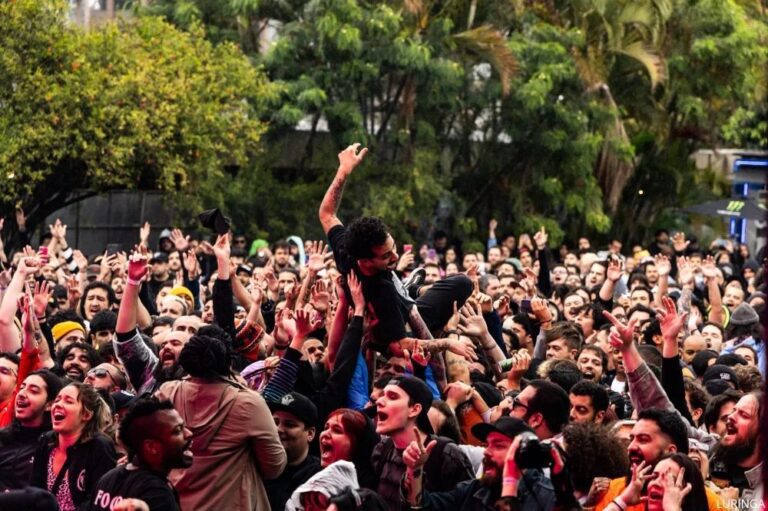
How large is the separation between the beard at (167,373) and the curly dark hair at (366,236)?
3.99 ft

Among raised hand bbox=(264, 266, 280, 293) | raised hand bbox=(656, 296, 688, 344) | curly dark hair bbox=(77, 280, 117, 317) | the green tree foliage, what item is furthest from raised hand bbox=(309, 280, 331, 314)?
the green tree foliage

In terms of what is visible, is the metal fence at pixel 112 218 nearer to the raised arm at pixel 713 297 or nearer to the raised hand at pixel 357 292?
the raised arm at pixel 713 297

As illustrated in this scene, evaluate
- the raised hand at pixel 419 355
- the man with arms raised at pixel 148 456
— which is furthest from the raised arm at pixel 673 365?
the man with arms raised at pixel 148 456

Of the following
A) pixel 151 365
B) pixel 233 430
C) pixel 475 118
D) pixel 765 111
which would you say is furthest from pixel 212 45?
pixel 233 430

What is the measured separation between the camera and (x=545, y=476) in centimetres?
661

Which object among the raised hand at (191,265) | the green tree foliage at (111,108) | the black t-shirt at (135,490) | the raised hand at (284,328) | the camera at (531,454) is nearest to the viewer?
the camera at (531,454)

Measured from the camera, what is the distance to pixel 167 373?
29.2 feet

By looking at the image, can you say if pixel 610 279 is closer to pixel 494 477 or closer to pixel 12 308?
pixel 12 308

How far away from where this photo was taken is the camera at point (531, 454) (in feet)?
20.8

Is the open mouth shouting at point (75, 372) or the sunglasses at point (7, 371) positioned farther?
the open mouth shouting at point (75, 372)

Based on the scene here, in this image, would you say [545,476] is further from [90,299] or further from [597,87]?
[597,87]

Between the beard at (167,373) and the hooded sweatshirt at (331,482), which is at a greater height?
the hooded sweatshirt at (331,482)

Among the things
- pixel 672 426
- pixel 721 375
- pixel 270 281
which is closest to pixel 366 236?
pixel 672 426

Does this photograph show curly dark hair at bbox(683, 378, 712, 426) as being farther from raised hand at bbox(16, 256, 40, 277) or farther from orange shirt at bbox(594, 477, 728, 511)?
raised hand at bbox(16, 256, 40, 277)
